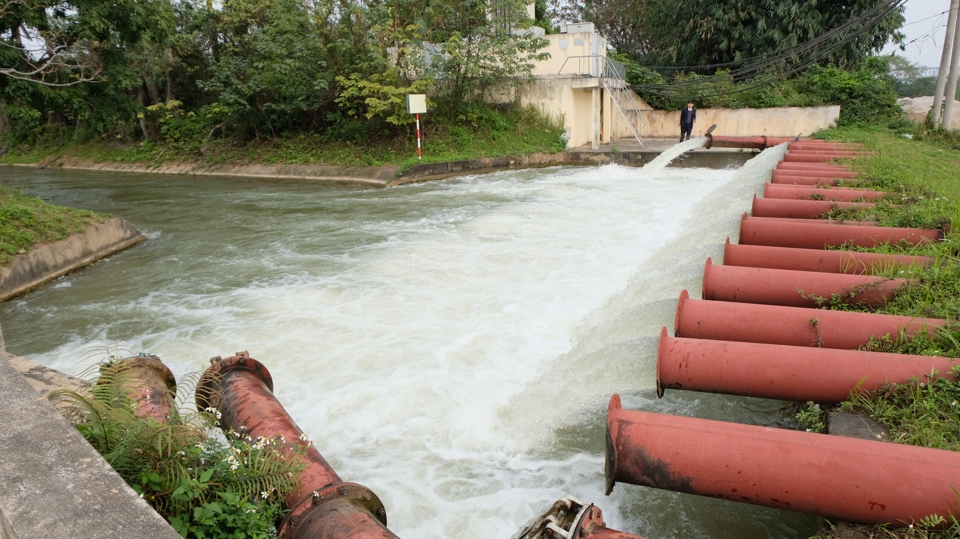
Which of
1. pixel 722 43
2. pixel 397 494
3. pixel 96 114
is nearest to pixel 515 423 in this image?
pixel 397 494

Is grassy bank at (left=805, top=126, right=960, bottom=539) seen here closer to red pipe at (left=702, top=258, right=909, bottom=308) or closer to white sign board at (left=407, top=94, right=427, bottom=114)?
red pipe at (left=702, top=258, right=909, bottom=308)

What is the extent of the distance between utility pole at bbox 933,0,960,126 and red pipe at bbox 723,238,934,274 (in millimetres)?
14817

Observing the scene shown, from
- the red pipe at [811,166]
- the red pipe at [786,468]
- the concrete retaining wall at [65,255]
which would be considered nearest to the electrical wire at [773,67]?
the red pipe at [811,166]

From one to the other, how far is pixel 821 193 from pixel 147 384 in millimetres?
6904

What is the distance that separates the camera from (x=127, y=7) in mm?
12109

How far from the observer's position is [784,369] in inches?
118

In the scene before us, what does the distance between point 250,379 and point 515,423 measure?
182cm

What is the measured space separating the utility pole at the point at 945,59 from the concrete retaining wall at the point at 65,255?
18.9 m

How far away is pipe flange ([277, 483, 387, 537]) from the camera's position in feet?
8.27

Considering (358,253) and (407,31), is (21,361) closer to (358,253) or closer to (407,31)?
(358,253)

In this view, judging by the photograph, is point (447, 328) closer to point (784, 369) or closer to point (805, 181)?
point (784, 369)

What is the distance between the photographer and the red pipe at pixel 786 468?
2168 mm

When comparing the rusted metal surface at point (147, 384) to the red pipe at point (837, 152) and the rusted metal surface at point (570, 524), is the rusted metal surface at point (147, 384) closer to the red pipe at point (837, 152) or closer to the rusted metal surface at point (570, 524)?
the rusted metal surface at point (570, 524)

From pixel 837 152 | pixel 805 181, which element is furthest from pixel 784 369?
pixel 837 152
